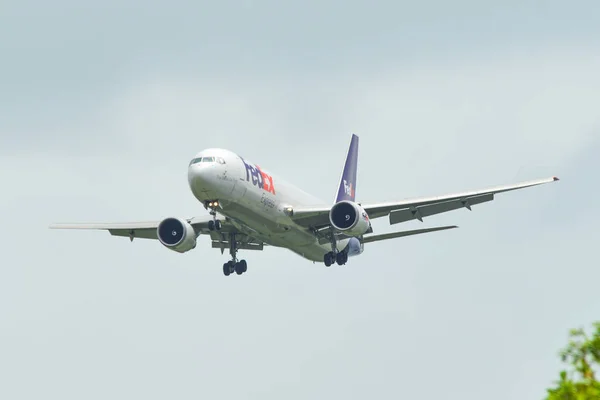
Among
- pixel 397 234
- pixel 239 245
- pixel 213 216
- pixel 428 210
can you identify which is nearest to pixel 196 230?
pixel 239 245

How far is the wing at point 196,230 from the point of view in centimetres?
4678

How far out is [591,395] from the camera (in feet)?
43.3

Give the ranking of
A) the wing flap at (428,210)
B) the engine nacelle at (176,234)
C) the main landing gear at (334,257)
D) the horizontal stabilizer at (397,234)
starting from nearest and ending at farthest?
the horizontal stabilizer at (397,234) → the wing flap at (428,210) → the engine nacelle at (176,234) → the main landing gear at (334,257)

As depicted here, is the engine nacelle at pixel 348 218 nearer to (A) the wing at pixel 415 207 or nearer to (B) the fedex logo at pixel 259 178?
(A) the wing at pixel 415 207

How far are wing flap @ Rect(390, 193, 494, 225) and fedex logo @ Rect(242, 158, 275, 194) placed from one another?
5.92 meters

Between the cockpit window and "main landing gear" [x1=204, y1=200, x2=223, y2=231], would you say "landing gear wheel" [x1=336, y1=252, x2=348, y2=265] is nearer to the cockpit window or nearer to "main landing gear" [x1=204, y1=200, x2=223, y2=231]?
"main landing gear" [x1=204, y1=200, x2=223, y2=231]

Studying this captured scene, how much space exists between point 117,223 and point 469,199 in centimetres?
1702

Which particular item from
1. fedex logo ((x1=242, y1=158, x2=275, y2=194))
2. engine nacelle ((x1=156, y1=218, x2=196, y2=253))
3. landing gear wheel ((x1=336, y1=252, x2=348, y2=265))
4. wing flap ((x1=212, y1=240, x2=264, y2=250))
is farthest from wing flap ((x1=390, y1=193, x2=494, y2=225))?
engine nacelle ((x1=156, y1=218, x2=196, y2=253))

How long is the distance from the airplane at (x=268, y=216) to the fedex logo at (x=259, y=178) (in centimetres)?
5

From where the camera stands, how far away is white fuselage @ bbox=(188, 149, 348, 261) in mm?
40844

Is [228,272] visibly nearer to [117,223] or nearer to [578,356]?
[117,223]

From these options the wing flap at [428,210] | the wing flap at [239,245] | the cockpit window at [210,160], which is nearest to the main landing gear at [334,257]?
the wing flap at [428,210]

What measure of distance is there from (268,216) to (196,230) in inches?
197

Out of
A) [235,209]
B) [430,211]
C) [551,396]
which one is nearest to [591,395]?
[551,396]
